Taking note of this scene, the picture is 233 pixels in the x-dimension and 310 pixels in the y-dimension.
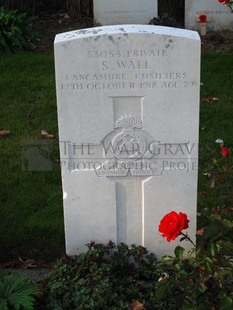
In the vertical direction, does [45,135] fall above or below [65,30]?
below

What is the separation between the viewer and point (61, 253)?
4.28m

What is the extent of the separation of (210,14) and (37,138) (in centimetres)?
406

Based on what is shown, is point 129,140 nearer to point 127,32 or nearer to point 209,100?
point 127,32

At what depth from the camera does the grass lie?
4430 mm

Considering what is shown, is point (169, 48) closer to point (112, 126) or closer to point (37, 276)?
point (112, 126)

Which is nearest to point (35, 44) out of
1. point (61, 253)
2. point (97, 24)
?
point (97, 24)

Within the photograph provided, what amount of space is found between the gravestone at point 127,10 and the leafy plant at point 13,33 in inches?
45.2

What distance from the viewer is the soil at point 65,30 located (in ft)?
28.5

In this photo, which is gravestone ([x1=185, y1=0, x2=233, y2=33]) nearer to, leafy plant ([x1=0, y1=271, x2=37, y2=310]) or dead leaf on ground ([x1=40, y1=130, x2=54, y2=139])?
dead leaf on ground ([x1=40, y1=130, x2=54, y2=139])

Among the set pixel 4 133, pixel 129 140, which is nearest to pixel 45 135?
pixel 4 133

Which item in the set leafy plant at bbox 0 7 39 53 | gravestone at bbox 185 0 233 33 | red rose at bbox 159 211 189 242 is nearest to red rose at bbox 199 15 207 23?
gravestone at bbox 185 0 233 33

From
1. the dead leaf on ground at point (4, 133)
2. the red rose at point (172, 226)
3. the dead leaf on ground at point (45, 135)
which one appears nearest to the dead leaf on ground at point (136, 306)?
the red rose at point (172, 226)

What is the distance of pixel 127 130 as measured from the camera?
3.57m

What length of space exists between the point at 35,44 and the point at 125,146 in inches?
215
